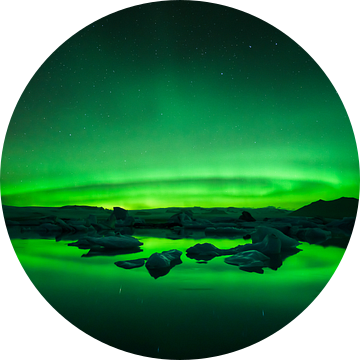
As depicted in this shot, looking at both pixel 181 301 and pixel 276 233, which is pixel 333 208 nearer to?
pixel 276 233

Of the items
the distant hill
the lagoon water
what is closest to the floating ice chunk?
the distant hill

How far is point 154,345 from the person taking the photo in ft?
7.86

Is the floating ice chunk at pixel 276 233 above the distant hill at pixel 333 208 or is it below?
below

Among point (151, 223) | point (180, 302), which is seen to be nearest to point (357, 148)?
point (180, 302)

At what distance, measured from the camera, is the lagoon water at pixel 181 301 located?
8.02ft

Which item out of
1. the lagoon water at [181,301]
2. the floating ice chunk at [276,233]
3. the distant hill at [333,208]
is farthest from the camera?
the floating ice chunk at [276,233]

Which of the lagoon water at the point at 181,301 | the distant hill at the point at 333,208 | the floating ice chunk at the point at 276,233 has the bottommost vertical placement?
the lagoon water at the point at 181,301

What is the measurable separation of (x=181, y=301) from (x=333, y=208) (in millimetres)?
3364

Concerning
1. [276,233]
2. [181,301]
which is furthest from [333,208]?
[181,301]

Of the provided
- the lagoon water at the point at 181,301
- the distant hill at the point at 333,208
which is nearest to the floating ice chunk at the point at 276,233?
the distant hill at the point at 333,208

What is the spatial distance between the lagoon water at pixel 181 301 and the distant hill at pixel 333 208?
815 millimetres

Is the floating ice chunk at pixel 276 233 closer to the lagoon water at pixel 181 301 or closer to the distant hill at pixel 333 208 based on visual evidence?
the distant hill at pixel 333 208

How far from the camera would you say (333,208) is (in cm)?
487

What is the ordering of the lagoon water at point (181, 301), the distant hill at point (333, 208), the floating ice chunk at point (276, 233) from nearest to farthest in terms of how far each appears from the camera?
the lagoon water at point (181, 301) < the distant hill at point (333, 208) < the floating ice chunk at point (276, 233)
